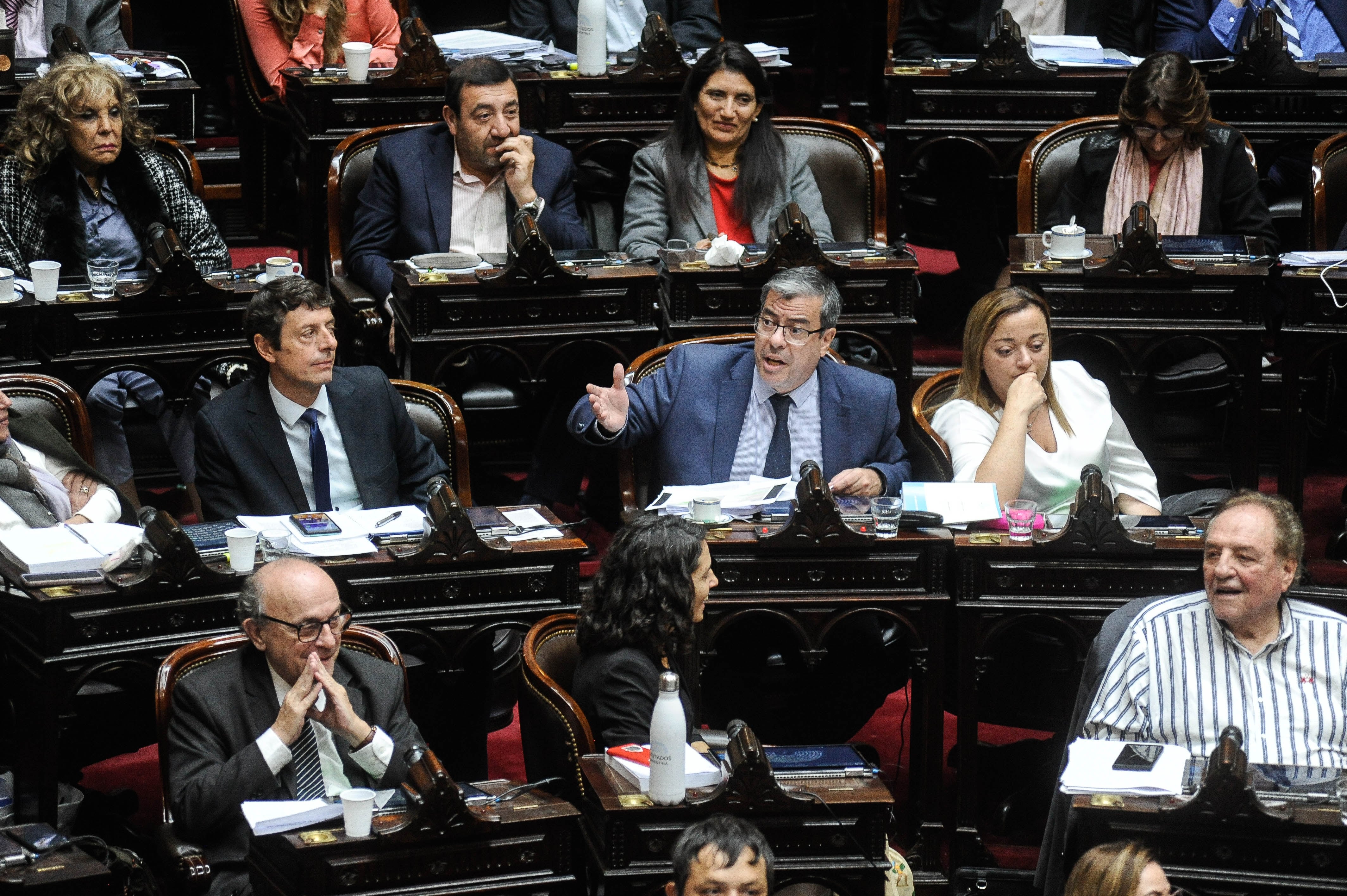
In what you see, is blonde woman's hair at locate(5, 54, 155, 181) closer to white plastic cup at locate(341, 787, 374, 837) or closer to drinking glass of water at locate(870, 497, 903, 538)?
drinking glass of water at locate(870, 497, 903, 538)

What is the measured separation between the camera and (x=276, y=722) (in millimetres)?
3422

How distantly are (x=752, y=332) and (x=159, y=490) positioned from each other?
1756 mm

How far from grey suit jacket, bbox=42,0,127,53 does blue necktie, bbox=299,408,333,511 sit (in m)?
2.41

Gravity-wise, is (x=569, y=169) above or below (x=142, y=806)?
above

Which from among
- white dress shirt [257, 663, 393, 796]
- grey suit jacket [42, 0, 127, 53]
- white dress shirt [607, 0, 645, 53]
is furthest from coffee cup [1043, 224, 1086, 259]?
grey suit jacket [42, 0, 127, 53]

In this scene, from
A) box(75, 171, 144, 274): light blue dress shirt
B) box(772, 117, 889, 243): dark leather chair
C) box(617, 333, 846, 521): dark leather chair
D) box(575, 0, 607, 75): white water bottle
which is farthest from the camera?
box(575, 0, 607, 75): white water bottle

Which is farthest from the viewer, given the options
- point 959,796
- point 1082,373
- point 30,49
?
point 30,49

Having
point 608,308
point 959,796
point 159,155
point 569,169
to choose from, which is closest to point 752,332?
point 608,308

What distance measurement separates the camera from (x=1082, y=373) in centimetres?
465

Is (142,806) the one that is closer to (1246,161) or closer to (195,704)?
(195,704)

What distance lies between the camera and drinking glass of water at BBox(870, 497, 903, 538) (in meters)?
3.96

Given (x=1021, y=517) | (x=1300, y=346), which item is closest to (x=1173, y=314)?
(x=1300, y=346)

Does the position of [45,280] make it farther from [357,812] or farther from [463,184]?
[357,812]

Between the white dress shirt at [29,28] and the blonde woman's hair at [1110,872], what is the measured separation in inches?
171
